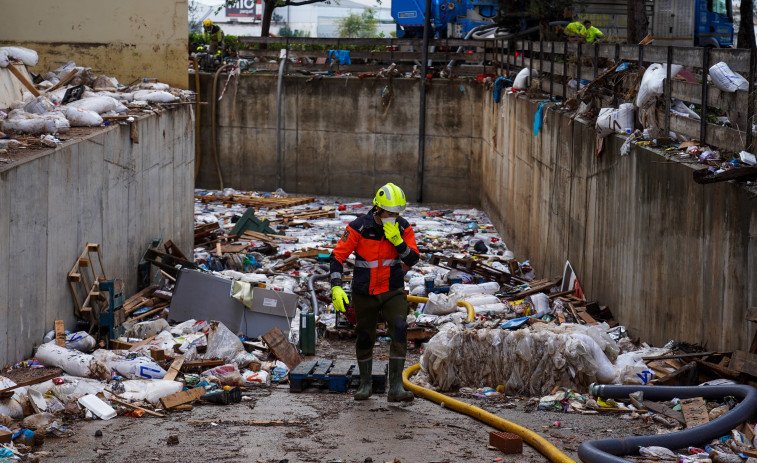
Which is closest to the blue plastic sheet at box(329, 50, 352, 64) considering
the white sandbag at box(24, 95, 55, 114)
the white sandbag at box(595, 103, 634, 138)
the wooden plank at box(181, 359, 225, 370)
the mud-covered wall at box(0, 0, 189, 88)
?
the mud-covered wall at box(0, 0, 189, 88)

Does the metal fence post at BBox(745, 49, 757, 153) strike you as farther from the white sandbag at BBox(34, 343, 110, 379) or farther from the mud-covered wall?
the mud-covered wall

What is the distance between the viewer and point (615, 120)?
416 inches

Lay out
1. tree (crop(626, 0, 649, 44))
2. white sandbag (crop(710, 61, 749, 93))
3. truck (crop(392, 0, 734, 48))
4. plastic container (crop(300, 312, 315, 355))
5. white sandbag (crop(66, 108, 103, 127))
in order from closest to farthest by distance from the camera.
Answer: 1. white sandbag (crop(710, 61, 749, 93))
2. plastic container (crop(300, 312, 315, 355))
3. white sandbag (crop(66, 108, 103, 127))
4. tree (crop(626, 0, 649, 44))
5. truck (crop(392, 0, 734, 48))

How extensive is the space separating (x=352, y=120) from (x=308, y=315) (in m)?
15.0

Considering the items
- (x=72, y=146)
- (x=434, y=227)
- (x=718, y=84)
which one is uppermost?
(x=718, y=84)

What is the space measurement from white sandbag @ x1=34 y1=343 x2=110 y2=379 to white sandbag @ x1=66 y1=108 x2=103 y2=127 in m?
3.71

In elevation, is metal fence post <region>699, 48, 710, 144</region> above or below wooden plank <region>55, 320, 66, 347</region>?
above

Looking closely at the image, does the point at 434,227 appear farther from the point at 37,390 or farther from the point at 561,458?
the point at 561,458

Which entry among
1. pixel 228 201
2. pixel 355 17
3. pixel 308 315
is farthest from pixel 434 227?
pixel 355 17

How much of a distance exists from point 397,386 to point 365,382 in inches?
15.2

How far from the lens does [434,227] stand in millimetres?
20797

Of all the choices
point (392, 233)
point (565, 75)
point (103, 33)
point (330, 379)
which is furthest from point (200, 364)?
point (103, 33)

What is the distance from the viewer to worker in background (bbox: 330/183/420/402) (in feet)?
27.0

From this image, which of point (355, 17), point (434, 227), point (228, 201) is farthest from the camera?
point (355, 17)
